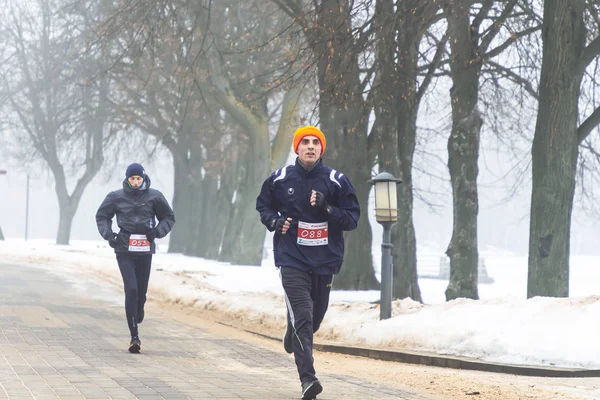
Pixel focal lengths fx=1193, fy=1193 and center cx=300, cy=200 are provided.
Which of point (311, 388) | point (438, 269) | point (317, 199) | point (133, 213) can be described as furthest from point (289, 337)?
point (438, 269)

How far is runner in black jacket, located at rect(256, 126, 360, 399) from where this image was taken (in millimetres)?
8359

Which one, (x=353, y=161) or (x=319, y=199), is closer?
(x=319, y=199)

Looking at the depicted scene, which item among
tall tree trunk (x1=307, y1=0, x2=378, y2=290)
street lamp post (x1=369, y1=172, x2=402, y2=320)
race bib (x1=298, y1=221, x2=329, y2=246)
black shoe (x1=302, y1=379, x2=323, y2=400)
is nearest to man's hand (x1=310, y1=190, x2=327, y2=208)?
race bib (x1=298, y1=221, x2=329, y2=246)

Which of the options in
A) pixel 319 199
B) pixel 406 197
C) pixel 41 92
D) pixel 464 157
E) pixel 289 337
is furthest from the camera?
pixel 41 92

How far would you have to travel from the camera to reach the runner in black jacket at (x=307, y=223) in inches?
329

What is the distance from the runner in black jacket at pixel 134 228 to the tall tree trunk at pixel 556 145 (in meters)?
6.22

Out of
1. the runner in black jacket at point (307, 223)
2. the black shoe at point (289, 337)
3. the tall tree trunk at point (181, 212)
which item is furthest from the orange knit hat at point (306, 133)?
the tall tree trunk at point (181, 212)

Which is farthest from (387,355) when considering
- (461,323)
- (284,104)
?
(284,104)

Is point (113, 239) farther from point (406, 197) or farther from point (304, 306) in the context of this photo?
point (406, 197)

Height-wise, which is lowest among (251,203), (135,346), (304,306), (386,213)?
(135,346)

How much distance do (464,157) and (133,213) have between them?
870cm

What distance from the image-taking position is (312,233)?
Result: 27.6 feet

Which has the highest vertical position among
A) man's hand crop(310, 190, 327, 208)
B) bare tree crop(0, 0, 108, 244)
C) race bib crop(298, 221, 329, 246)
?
bare tree crop(0, 0, 108, 244)

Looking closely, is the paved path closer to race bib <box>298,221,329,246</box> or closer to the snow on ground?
race bib <box>298,221,329,246</box>
